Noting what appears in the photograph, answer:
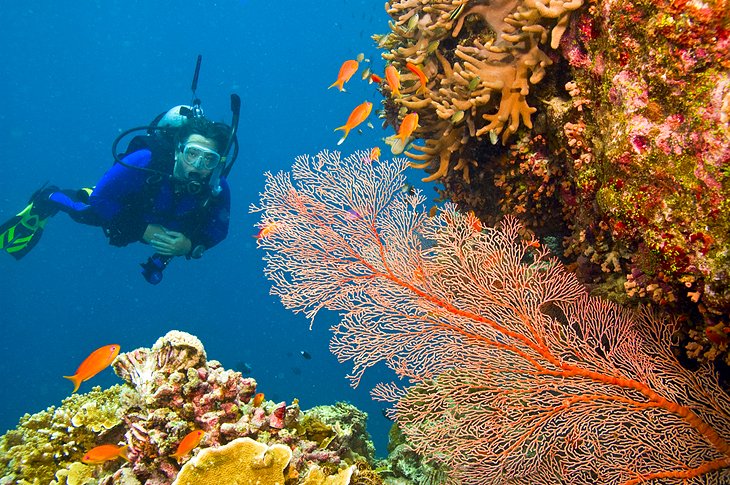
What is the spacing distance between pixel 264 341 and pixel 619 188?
75.3 m

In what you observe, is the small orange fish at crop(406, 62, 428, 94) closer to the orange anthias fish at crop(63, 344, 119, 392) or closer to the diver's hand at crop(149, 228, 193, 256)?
the orange anthias fish at crop(63, 344, 119, 392)

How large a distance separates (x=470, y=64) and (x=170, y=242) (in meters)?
7.02

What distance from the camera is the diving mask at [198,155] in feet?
24.5

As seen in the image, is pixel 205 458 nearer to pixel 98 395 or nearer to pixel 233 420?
pixel 233 420

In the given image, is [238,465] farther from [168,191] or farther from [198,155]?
[168,191]

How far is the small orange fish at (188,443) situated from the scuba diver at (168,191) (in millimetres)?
5737

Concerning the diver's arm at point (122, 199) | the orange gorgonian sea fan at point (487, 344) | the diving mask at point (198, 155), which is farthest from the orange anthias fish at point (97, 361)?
the diver's arm at point (122, 199)

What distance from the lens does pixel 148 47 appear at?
11375 centimetres

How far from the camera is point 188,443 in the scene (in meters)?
2.64

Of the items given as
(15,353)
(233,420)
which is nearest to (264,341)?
(15,353)

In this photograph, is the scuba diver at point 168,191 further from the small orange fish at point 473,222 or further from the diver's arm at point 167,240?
the small orange fish at point 473,222

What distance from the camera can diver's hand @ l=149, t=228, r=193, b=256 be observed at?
26.1 ft

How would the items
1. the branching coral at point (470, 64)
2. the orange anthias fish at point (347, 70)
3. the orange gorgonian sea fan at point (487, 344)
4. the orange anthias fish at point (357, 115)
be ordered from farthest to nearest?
1. the orange anthias fish at point (347, 70)
2. the orange anthias fish at point (357, 115)
3. the branching coral at point (470, 64)
4. the orange gorgonian sea fan at point (487, 344)

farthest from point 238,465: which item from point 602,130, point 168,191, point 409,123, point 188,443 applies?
point 168,191
